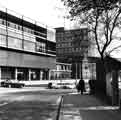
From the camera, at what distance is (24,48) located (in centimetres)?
7038

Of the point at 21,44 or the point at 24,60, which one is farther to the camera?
the point at 24,60

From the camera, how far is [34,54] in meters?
76.1

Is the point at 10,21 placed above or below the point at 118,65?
above

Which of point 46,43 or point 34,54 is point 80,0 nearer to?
point 34,54

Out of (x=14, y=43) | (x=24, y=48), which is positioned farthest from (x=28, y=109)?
(x=24, y=48)

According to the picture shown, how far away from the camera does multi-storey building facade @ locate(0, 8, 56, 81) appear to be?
63188 mm

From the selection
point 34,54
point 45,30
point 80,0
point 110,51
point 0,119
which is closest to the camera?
point 80,0

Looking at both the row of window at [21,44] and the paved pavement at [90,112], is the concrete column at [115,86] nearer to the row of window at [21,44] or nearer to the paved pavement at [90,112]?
the paved pavement at [90,112]

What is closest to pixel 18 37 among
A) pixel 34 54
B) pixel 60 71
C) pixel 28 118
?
pixel 34 54

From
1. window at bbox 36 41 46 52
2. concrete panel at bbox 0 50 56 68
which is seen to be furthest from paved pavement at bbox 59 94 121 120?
window at bbox 36 41 46 52

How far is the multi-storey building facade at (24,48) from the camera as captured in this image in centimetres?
6319

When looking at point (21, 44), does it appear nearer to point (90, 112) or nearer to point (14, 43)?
point (14, 43)

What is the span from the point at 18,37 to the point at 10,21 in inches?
189

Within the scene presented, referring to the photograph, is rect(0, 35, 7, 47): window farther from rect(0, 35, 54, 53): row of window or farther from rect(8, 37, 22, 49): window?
rect(8, 37, 22, 49): window
